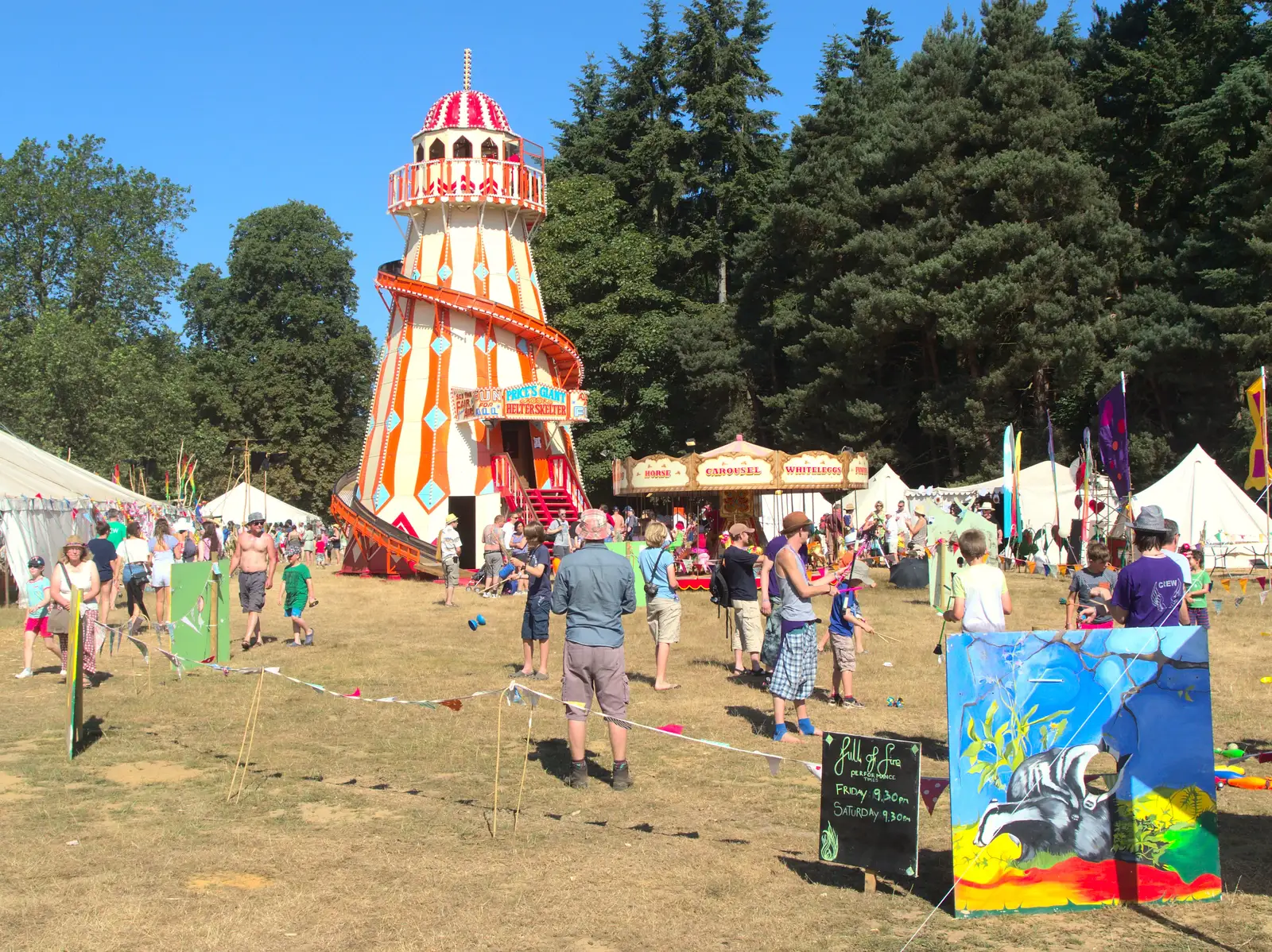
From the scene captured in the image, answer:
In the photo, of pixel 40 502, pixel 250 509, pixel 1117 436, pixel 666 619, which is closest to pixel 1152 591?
pixel 666 619

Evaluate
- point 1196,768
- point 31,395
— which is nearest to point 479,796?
point 1196,768

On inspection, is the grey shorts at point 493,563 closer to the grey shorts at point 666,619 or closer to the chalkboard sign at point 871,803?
the grey shorts at point 666,619

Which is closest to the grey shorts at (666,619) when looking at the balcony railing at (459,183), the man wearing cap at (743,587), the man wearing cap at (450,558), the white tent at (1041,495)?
the man wearing cap at (743,587)

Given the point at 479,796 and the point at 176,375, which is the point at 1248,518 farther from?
the point at 176,375

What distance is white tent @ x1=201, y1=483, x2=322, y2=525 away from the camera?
130ft

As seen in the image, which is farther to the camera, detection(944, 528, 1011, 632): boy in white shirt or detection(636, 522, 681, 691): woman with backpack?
→ detection(636, 522, 681, 691): woman with backpack

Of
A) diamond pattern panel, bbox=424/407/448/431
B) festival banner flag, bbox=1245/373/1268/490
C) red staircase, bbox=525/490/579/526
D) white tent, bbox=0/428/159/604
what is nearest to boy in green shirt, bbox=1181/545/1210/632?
festival banner flag, bbox=1245/373/1268/490

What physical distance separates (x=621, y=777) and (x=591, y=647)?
2.78ft

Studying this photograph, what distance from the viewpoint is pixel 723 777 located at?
8.17 metres

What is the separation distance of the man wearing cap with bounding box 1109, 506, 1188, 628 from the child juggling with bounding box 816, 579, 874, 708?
3.10 metres

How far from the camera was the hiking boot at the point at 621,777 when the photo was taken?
7.83 metres

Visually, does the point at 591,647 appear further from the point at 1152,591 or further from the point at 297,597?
the point at 297,597

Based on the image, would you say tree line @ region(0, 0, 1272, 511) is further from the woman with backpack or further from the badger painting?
the badger painting

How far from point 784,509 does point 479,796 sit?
29.5m
